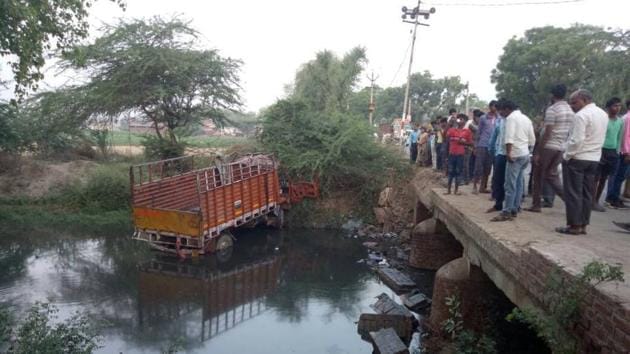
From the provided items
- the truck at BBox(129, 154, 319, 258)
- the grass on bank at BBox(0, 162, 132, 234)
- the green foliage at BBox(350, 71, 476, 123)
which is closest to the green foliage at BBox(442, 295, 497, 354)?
the truck at BBox(129, 154, 319, 258)

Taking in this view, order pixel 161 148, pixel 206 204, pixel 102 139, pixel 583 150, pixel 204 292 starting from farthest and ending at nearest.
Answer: pixel 102 139, pixel 161 148, pixel 206 204, pixel 204 292, pixel 583 150

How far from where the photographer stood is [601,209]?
657cm

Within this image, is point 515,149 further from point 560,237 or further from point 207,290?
point 207,290

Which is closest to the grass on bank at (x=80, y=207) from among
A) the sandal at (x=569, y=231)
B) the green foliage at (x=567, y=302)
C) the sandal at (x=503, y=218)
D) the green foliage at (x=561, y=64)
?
the sandal at (x=503, y=218)

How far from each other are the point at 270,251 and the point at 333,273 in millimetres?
2221

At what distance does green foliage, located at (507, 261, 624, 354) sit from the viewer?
294 cm

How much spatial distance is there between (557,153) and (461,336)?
2518mm

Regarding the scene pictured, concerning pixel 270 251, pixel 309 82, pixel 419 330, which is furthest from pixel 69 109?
pixel 419 330

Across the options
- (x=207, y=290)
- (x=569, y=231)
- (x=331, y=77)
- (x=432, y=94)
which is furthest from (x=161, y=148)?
(x=432, y=94)

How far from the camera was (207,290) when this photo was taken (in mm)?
9219

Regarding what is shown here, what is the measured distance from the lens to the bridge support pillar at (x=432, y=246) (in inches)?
384

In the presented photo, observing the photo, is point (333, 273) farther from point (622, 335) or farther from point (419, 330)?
point (622, 335)

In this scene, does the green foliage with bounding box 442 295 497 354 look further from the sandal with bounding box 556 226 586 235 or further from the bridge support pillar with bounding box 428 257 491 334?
the sandal with bounding box 556 226 586 235

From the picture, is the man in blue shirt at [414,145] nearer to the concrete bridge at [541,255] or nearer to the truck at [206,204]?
the truck at [206,204]
